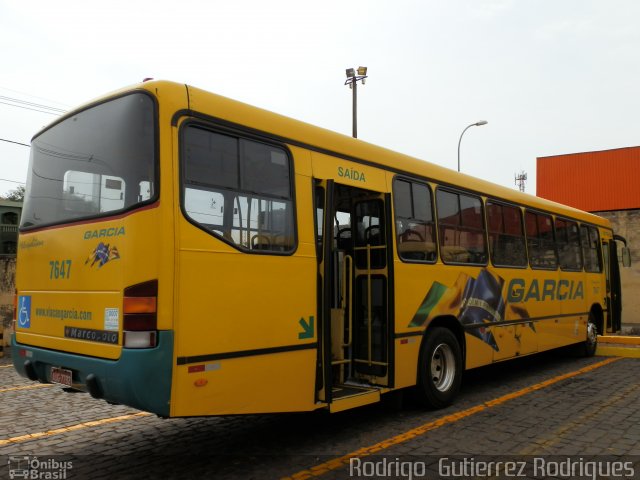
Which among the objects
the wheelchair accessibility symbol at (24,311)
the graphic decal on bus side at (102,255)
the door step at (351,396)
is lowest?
the door step at (351,396)

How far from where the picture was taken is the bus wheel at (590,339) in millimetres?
10977

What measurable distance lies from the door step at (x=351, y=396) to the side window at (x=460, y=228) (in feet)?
6.80

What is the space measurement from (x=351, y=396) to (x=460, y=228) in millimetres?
2992

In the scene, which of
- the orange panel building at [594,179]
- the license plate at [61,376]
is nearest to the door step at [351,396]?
the license plate at [61,376]

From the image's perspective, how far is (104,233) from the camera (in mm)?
4211

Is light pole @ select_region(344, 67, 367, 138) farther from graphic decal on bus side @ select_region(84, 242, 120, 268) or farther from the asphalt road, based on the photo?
graphic decal on bus side @ select_region(84, 242, 120, 268)

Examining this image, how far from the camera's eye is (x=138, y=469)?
4.58 meters

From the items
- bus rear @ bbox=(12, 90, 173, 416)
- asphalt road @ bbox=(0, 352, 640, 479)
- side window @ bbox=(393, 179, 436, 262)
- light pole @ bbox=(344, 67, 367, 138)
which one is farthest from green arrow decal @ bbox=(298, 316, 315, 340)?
light pole @ bbox=(344, 67, 367, 138)

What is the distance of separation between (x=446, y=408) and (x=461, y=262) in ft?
6.17

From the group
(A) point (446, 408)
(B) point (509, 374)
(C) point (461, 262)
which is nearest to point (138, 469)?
(A) point (446, 408)

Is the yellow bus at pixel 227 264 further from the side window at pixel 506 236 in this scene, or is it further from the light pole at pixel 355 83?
the light pole at pixel 355 83

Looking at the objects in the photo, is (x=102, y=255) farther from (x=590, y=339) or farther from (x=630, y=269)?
(x=630, y=269)

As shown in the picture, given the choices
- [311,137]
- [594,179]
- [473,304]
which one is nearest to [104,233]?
[311,137]

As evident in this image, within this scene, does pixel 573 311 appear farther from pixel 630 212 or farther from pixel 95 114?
pixel 630 212
